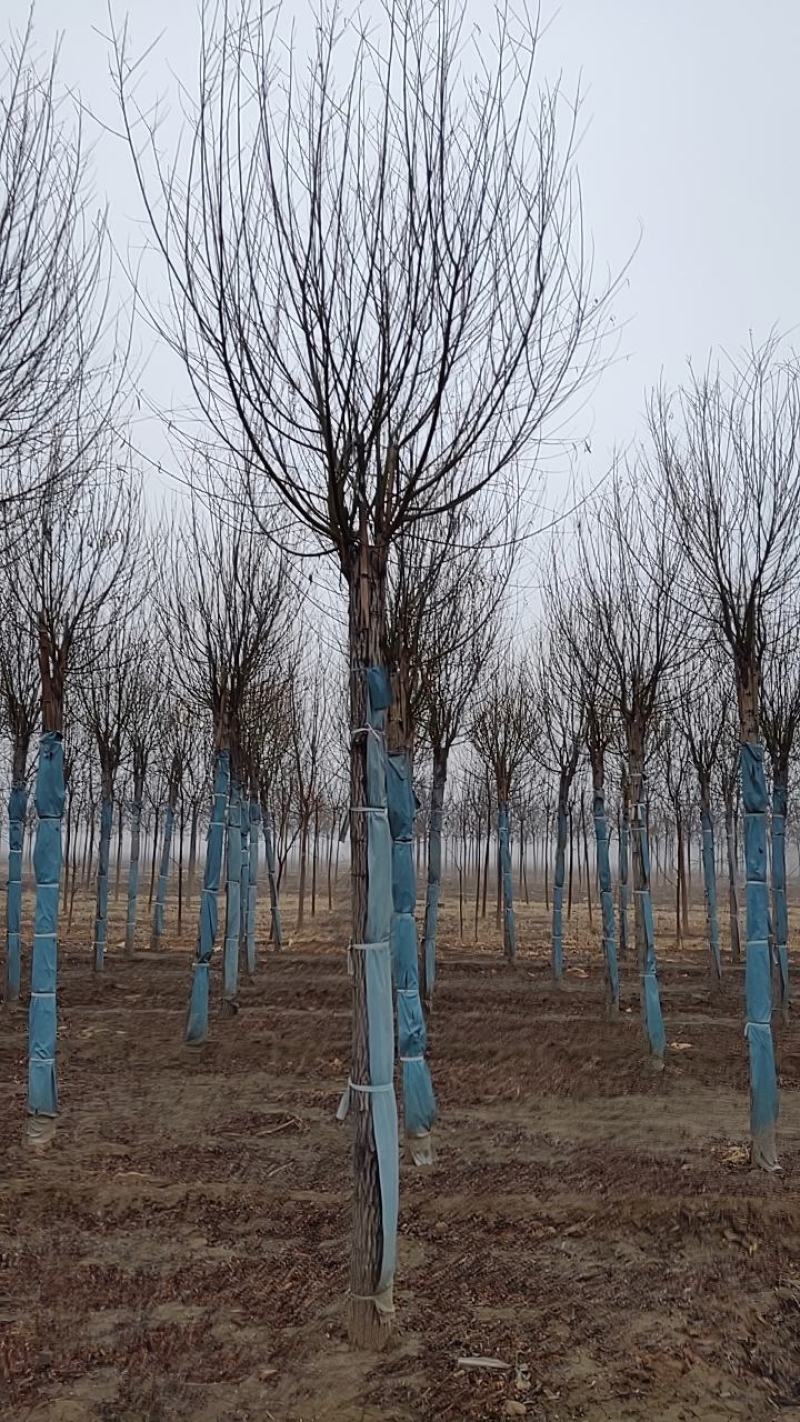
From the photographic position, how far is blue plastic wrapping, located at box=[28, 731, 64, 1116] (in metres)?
6.89

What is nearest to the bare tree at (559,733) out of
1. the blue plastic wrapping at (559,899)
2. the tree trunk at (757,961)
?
the blue plastic wrapping at (559,899)

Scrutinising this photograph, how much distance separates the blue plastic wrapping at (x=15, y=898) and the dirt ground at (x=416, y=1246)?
7.54 ft

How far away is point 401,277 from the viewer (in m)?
4.14

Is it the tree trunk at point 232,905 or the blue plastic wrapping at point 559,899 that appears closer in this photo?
Answer: the tree trunk at point 232,905

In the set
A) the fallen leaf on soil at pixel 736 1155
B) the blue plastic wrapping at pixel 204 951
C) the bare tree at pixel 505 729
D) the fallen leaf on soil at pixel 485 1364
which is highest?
the bare tree at pixel 505 729

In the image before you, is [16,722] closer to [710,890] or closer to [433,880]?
[433,880]

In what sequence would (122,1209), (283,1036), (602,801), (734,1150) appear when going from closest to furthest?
(122,1209)
(734,1150)
(283,1036)
(602,801)

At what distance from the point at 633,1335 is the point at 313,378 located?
161 inches

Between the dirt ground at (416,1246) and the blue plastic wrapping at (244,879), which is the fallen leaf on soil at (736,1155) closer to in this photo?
the dirt ground at (416,1246)

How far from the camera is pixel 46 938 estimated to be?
707 cm

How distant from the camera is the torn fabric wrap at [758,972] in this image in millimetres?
6215

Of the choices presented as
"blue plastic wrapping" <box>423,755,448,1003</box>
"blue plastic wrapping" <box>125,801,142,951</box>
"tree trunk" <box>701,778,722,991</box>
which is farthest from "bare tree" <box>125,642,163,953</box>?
"tree trunk" <box>701,778,722,991</box>

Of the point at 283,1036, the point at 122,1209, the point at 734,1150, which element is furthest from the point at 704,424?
the point at 283,1036

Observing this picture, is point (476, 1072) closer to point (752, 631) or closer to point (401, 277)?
point (752, 631)
